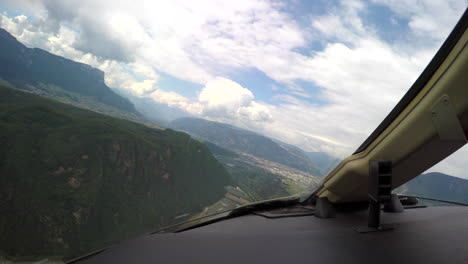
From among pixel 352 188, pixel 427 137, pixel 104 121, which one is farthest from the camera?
pixel 104 121

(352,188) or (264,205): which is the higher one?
(352,188)

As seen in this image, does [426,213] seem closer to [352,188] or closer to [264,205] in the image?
[352,188]

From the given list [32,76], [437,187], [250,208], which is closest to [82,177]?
[250,208]

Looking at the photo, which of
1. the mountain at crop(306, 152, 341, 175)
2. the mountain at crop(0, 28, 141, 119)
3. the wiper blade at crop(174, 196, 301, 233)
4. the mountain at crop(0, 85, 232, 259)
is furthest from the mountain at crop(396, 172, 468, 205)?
the mountain at crop(0, 28, 141, 119)

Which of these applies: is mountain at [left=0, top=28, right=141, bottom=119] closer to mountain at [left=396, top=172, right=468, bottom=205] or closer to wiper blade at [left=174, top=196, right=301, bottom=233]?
wiper blade at [left=174, top=196, right=301, bottom=233]

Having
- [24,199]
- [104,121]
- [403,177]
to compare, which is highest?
[403,177]

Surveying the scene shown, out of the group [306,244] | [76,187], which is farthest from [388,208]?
[76,187]

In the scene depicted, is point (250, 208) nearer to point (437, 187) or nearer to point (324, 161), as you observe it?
point (324, 161)
